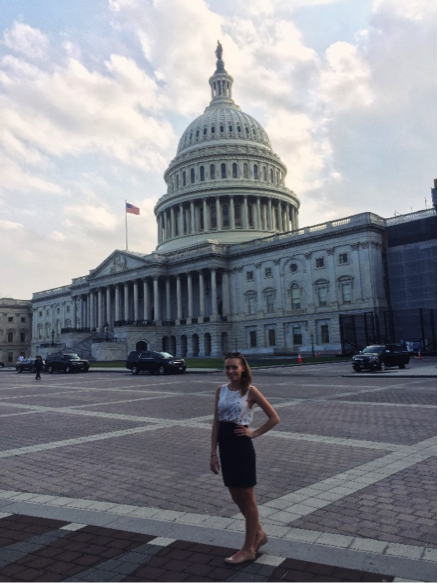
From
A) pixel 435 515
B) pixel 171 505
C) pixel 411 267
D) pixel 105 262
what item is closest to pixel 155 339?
pixel 105 262

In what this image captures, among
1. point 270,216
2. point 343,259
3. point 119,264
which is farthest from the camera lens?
point 270,216

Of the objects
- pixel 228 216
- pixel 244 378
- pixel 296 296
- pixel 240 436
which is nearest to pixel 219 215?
pixel 228 216

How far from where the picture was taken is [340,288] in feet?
209

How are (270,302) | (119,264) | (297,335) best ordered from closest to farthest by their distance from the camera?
(297,335), (270,302), (119,264)

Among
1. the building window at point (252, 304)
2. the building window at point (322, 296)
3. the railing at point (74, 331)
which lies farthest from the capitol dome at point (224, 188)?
the building window at point (322, 296)

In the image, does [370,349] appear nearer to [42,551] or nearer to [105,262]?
[42,551]

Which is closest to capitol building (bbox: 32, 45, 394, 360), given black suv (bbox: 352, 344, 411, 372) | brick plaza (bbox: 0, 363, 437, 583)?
black suv (bbox: 352, 344, 411, 372)

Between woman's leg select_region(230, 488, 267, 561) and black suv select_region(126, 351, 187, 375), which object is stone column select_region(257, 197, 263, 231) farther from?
woman's leg select_region(230, 488, 267, 561)

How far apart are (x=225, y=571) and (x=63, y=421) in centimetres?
1061

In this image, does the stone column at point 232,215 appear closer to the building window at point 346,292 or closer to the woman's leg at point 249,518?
the building window at point 346,292

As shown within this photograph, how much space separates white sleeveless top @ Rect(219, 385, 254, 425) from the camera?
456cm

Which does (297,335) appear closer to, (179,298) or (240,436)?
(179,298)

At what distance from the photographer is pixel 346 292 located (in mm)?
63062

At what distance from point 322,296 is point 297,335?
651cm
